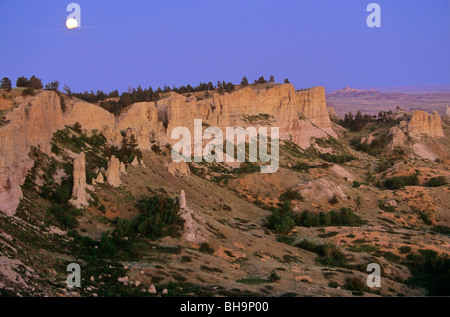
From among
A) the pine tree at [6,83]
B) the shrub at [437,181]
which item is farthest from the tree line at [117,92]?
the shrub at [437,181]

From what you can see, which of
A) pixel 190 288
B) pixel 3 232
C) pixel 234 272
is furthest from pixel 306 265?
pixel 3 232

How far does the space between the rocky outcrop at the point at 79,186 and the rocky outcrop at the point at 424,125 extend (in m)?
83.4

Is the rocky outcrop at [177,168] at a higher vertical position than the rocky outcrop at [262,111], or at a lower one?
lower

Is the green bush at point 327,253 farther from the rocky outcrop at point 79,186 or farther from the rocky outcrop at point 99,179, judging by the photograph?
the rocky outcrop at point 79,186

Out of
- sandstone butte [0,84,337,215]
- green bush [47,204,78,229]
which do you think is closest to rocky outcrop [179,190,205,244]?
green bush [47,204,78,229]

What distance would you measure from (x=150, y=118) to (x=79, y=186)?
2475cm

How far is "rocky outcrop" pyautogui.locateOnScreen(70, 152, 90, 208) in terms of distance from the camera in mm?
25066

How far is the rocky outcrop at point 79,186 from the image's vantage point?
82.2ft

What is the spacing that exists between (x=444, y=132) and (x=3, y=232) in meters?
106

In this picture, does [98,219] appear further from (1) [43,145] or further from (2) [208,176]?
(2) [208,176]

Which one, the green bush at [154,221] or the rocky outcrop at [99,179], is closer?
the green bush at [154,221]

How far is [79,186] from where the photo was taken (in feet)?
84.6

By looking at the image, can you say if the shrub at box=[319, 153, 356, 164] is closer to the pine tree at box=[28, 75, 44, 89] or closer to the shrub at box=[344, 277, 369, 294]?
the shrub at box=[344, 277, 369, 294]

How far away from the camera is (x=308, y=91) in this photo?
93562 mm
